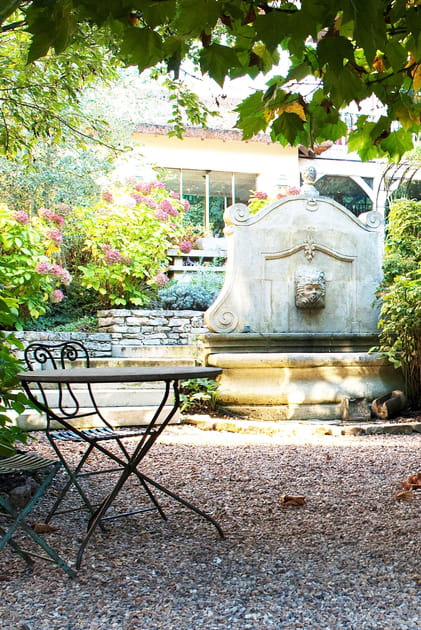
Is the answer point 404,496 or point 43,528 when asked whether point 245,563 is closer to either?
point 43,528

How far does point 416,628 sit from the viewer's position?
6.20 feet

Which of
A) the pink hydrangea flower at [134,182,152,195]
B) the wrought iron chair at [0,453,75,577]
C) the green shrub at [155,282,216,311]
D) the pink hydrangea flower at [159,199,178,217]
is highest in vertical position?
the pink hydrangea flower at [134,182,152,195]

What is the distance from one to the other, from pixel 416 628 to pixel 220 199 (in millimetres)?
15475

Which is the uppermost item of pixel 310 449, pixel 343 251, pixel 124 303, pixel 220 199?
pixel 220 199

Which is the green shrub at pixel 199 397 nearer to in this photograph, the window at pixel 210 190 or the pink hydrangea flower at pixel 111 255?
the pink hydrangea flower at pixel 111 255

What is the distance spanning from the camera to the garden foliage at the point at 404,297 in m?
6.30

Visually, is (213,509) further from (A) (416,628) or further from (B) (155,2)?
(B) (155,2)

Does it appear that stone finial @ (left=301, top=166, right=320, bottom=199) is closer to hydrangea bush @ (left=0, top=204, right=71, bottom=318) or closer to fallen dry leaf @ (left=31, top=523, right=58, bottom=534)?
hydrangea bush @ (left=0, top=204, right=71, bottom=318)

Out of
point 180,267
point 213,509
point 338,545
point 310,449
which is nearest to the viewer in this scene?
point 338,545

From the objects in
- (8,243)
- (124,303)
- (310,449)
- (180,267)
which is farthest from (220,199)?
(310,449)

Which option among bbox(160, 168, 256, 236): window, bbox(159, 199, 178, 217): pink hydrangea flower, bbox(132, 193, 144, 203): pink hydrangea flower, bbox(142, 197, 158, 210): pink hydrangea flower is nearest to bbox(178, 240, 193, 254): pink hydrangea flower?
bbox(159, 199, 178, 217): pink hydrangea flower

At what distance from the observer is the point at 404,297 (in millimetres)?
6398

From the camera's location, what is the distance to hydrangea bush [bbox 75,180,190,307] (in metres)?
10.2

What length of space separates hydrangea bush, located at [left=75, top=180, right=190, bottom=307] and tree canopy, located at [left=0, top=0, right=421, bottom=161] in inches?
311
